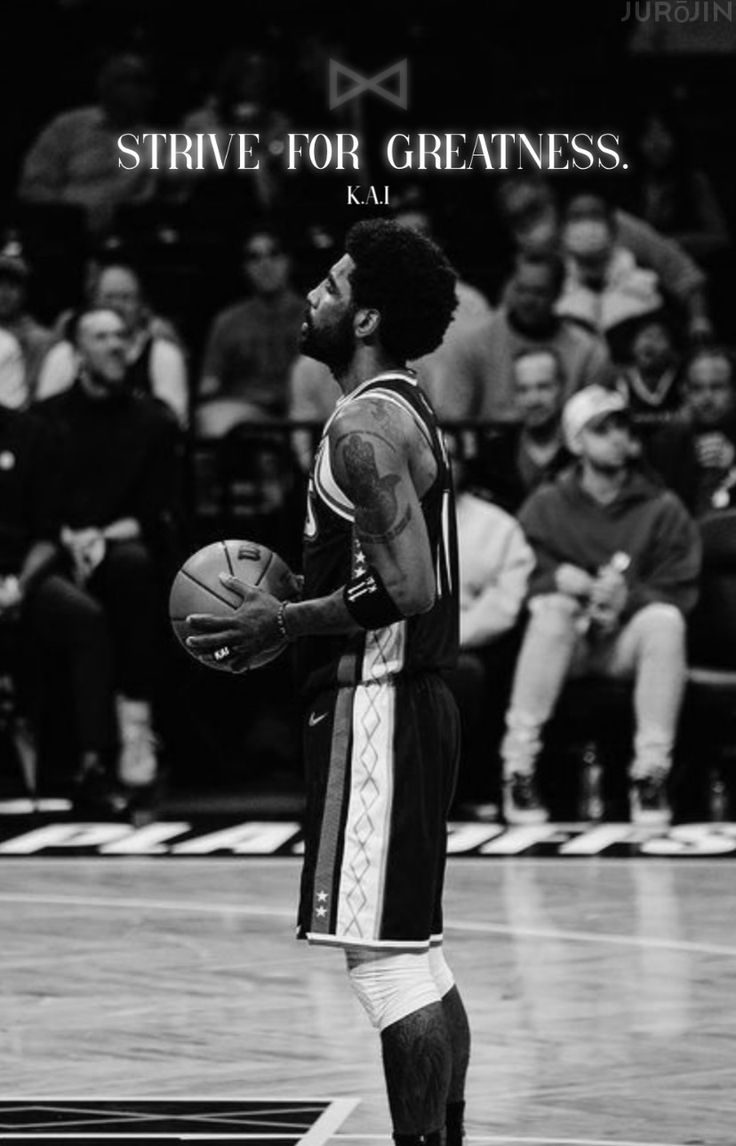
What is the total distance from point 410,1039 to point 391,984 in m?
0.12

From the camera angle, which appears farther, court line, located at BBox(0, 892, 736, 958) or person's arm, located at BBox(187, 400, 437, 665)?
court line, located at BBox(0, 892, 736, 958)

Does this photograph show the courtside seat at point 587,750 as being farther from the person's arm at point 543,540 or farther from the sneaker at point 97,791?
the sneaker at point 97,791

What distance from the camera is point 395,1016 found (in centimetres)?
512

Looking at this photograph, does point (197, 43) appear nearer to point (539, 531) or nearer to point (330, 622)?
point (539, 531)

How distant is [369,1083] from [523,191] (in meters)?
8.63

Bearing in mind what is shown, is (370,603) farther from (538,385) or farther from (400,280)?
(538,385)

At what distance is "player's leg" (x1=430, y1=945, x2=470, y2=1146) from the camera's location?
533 centimetres

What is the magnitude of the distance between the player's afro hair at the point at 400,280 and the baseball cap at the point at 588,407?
646 cm

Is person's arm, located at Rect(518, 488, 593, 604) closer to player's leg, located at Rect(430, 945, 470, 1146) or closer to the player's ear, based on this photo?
player's leg, located at Rect(430, 945, 470, 1146)

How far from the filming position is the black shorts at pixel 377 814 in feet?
16.9

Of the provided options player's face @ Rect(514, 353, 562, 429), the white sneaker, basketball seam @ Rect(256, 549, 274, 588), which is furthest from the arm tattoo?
player's face @ Rect(514, 353, 562, 429)

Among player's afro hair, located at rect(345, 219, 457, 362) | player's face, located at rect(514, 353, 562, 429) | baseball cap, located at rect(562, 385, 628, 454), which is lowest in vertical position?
player's afro hair, located at rect(345, 219, 457, 362)

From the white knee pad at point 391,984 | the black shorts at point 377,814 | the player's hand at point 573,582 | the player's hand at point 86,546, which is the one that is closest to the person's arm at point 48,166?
the player's hand at point 86,546

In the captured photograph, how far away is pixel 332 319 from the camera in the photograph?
527 centimetres
